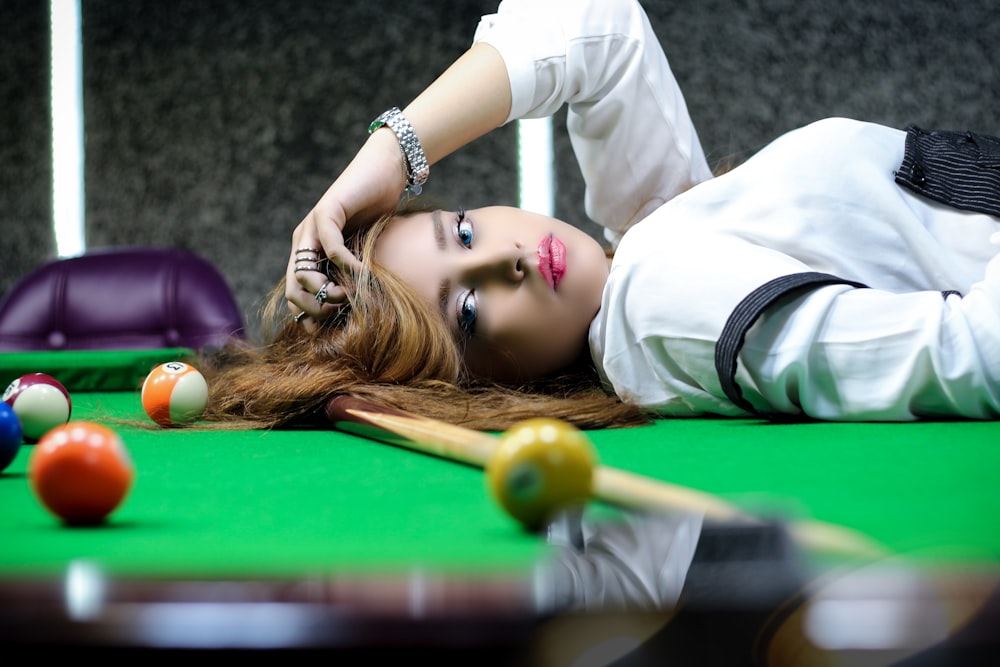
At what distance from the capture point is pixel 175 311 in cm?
354

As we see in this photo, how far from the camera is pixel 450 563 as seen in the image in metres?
0.52

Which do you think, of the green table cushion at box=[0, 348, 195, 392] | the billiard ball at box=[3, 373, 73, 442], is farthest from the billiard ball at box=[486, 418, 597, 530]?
the green table cushion at box=[0, 348, 195, 392]

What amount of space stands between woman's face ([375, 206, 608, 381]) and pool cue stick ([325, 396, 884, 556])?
1.25ft

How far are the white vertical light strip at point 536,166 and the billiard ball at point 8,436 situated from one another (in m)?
3.64

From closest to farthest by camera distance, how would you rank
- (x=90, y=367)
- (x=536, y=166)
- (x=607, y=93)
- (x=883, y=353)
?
(x=883, y=353) < (x=607, y=93) < (x=90, y=367) < (x=536, y=166)

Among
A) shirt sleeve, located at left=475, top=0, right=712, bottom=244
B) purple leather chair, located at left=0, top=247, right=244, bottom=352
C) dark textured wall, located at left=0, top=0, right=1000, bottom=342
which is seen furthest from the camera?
dark textured wall, located at left=0, top=0, right=1000, bottom=342

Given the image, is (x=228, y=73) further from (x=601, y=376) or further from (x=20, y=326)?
(x=601, y=376)

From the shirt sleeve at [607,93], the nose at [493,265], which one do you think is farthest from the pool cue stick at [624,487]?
the shirt sleeve at [607,93]

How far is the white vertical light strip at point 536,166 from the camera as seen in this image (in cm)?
446

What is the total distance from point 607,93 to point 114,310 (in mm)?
2384

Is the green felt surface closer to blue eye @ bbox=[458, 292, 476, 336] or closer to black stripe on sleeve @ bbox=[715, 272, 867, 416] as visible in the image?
black stripe on sleeve @ bbox=[715, 272, 867, 416]

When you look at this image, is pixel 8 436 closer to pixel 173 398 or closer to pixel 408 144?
pixel 173 398

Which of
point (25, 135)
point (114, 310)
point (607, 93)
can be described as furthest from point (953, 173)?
point (25, 135)

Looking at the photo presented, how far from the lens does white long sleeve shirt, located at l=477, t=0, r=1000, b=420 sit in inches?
47.3
